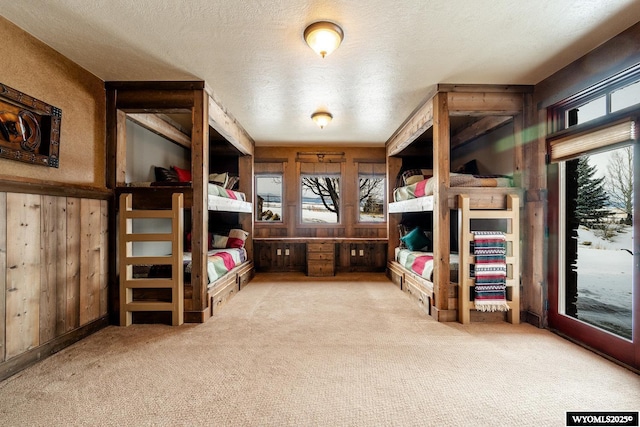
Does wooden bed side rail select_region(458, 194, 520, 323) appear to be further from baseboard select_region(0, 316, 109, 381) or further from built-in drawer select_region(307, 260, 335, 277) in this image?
baseboard select_region(0, 316, 109, 381)

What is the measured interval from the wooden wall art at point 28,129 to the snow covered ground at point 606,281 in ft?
15.5

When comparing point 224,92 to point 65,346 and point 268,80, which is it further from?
point 65,346

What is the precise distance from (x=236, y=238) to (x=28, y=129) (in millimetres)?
3155

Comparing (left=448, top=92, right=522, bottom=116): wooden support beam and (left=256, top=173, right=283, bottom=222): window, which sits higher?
(left=448, top=92, right=522, bottom=116): wooden support beam

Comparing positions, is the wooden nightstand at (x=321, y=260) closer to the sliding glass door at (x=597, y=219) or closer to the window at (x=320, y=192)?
the window at (x=320, y=192)

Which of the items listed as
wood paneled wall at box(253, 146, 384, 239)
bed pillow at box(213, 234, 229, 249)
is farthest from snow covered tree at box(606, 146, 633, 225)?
bed pillow at box(213, 234, 229, 249)

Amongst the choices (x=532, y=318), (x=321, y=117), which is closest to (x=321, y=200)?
(x=321, y=117)

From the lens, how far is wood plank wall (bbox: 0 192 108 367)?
208cm

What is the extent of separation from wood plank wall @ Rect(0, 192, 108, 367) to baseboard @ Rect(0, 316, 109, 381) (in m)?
0.03

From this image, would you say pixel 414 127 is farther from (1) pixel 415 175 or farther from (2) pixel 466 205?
(2) pixel 466 205

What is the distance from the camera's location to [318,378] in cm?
198

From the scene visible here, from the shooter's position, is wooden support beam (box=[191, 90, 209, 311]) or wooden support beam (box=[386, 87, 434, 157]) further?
wooden support beam (box=[386, 87, 434, 157])

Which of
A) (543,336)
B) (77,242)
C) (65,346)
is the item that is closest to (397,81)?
(543,336)

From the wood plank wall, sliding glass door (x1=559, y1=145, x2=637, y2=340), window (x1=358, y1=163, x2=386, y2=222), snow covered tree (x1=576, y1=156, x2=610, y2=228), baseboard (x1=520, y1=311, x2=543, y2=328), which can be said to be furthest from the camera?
A: window (x1=358, y1=163, x2=386, y2=222)
